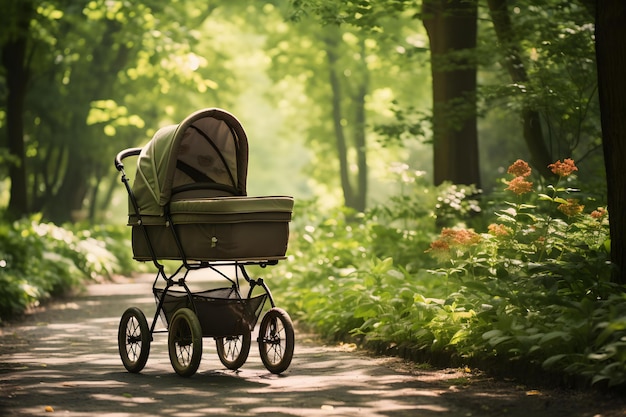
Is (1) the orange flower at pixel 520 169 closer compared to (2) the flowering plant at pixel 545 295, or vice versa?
(2) the flowering plant at pixel 545 295

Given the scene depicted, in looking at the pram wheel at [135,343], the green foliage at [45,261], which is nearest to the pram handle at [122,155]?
the pram wheel at [135,343]

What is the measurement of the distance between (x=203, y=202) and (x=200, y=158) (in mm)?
1229

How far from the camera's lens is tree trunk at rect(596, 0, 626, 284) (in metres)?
8.28

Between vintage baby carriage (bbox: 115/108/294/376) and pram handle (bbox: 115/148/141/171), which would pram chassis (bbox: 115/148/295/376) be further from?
pram handle (bbox: 115/148/141/171)

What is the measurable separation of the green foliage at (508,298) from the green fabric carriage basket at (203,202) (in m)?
1.89

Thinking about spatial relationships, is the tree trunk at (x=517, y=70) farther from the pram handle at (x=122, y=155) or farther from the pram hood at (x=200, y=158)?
the pram handle at (x=122, y=155)

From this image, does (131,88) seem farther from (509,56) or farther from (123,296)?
(509,56)

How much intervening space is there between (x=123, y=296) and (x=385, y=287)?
795 centimetres

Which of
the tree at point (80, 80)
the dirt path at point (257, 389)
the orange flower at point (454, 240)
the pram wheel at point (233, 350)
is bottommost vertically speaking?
the dirt path at point (257, 389)

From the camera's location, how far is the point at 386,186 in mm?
67500

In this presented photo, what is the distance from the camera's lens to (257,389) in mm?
8062

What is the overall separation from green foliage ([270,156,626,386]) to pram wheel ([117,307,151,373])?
2.59m

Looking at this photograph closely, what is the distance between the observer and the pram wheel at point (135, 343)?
904cm

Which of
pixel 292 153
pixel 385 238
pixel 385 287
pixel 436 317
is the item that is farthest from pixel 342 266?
pixel 292 153
